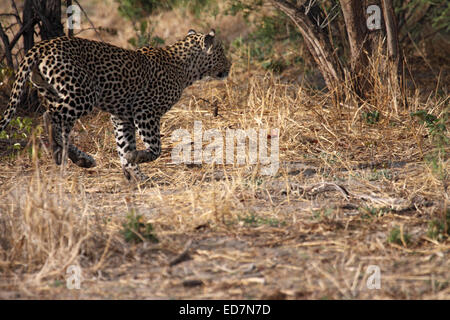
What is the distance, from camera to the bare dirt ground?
Result: 162 inches

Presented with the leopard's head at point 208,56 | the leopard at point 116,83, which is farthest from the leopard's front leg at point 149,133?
the leopard's head at point 208,56

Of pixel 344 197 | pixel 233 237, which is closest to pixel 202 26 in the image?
pixel 344 197

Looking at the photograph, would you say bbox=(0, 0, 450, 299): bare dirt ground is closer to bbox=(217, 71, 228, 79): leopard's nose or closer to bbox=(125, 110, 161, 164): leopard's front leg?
bbox=(125, 110, 161, 164): leopard's front leg

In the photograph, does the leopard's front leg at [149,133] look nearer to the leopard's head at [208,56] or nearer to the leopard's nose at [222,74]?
the leopard's head at [208,56]

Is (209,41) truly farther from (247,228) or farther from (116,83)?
(247,228)

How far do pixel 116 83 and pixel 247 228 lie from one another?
2.24 meters

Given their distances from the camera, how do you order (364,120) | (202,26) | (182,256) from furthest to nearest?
(202,26)
(364,120)
(182,256)

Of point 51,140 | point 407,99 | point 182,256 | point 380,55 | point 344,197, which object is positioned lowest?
point 182,256

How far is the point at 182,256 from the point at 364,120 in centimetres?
382

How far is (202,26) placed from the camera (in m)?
11.5

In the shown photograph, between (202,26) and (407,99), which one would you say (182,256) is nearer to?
(407,99)

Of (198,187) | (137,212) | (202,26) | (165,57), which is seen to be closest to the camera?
(137,212)

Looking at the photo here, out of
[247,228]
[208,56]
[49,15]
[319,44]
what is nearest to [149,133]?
[208,56]

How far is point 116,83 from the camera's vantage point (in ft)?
21.1
